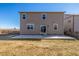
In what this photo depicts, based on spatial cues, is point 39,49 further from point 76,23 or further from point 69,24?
point 69,24

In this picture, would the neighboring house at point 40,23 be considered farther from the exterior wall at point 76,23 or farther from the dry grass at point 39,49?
the dry grass at point 39,49

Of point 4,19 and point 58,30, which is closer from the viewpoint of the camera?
point 58,30

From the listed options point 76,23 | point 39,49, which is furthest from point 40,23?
point 39,49

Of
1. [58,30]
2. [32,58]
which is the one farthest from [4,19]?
[32,58]

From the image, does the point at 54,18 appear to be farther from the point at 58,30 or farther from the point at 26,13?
the point at 26,13

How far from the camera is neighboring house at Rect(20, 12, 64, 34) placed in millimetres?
20391

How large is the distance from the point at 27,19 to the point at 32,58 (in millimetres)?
15537

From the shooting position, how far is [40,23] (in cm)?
2067

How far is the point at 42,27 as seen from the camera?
20.7m

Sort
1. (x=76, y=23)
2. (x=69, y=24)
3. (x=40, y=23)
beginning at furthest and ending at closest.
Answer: (x=69, y=24) → (x=76, y=23) → (x=40, y=23)

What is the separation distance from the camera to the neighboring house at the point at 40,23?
2039cm

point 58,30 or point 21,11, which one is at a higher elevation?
point 21,11

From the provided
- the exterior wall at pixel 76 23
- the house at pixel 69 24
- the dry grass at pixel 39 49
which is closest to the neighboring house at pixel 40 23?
the house at pixel 69 24

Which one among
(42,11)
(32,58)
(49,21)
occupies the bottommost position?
(32,58)
